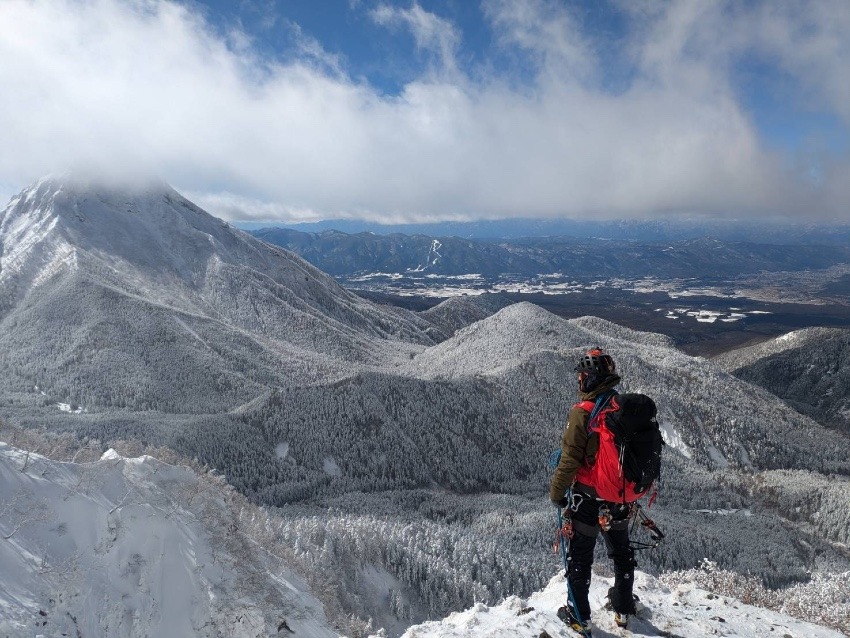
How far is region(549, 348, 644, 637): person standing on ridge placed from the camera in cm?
1073

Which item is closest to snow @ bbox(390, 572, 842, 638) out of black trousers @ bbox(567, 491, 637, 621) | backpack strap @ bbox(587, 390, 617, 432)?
black trousers @ bbox(567, 491, 637, 621)

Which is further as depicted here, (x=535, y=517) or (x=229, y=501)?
(x=535, y=517)

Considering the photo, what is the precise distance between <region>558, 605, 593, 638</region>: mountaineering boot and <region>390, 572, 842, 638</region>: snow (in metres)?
0.17

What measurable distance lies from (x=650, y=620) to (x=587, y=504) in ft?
15.6

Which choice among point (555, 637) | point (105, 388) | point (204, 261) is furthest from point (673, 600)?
point (204, 261)

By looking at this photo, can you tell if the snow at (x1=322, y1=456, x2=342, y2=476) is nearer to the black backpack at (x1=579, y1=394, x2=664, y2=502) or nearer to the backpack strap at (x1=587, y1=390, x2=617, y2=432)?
the black backpack at (x1=579, y1=394, x2=664, y2=502)

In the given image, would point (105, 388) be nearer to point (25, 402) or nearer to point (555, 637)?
point (25, 402)

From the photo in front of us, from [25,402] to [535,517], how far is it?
90839 millimetres

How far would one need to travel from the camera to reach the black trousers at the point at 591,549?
455 inches

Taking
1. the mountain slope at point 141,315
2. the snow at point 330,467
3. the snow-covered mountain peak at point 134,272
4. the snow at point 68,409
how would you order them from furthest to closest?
the snow-covered mountain peak at point 134,272
the mountain slope at point 141,315
the snow at point 68,409
the snow at point 330,467

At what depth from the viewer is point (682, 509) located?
240ft

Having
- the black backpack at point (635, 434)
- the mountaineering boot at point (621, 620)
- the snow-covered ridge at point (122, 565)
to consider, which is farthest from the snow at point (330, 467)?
the black backpack at point (635, 434)

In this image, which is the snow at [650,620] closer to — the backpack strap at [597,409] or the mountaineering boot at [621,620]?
the mountaineering boot at [621,620]

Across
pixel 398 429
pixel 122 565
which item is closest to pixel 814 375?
pixel 398 429
